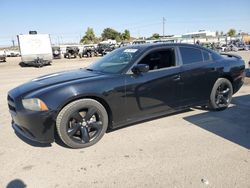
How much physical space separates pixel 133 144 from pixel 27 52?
814 inches

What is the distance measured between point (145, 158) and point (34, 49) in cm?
2121

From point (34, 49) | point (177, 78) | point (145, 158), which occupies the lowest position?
point (145, 158)

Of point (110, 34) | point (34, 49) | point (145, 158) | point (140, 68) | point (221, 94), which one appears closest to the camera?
point (145, 158)

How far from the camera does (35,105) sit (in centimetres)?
382

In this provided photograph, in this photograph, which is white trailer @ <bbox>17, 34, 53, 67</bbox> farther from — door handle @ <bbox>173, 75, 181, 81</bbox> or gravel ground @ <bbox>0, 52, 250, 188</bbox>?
door handle @ <bbox>173, 75, 181, 81</bbox>

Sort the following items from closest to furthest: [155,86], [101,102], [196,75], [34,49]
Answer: [101,102] < [155,86] < [196,75] < [34,49]

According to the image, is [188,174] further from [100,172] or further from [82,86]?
[82,86]

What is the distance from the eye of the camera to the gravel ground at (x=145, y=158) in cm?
314

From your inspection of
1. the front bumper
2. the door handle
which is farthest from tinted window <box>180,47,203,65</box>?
the front bumper

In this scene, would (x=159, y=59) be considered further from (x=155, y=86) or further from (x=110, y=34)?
(x=110, y=34)

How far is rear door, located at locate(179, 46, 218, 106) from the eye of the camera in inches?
201

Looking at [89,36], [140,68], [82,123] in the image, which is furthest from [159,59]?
[89,36]

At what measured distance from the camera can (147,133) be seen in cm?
461

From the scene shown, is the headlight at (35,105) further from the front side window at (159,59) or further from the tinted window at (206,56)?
the tinted window at (206,56)
